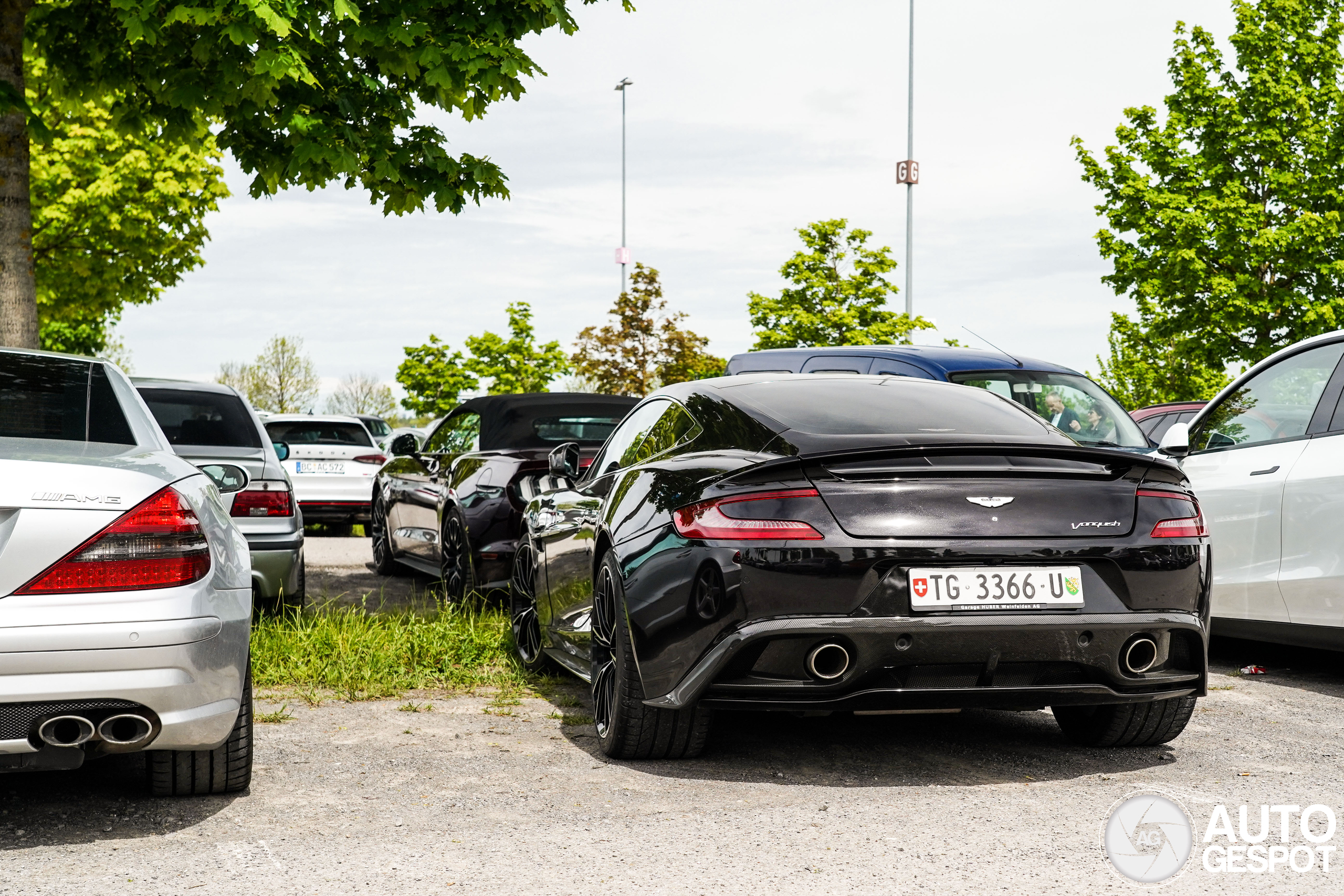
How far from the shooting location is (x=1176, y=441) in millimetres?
6578

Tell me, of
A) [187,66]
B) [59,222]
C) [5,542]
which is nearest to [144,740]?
[5,542]

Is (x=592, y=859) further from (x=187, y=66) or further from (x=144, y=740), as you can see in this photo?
(x=187, y=66)

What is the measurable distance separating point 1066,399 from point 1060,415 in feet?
0.43

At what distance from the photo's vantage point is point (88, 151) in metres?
24.1

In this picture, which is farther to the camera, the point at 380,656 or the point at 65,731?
the point at 380,656

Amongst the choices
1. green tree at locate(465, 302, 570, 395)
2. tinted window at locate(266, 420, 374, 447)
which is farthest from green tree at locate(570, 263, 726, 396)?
tinted window at locate(266, 420, 374, 447)

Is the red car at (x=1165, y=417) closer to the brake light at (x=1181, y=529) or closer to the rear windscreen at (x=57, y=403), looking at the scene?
the brake light at (x=1181, y=529)

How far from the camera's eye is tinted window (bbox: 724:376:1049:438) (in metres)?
4.76

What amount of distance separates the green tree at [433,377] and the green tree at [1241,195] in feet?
108

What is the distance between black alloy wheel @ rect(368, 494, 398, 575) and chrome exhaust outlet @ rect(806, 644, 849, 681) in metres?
7.62

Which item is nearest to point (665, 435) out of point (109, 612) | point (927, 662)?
point (927, 662)

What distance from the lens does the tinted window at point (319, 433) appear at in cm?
1672

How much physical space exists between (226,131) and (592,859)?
7051 millimetres

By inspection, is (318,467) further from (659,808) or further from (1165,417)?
(659,808)
